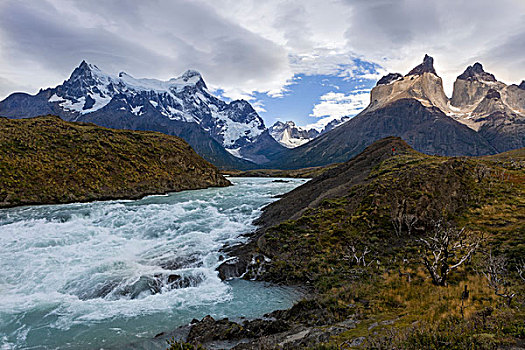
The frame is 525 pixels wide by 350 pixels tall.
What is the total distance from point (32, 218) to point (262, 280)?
116ft

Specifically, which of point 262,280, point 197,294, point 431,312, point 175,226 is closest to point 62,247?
point 175,226

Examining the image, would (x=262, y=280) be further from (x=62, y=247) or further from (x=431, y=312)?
(x=62, y=247)

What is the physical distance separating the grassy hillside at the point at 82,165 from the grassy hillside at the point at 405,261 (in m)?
42.3

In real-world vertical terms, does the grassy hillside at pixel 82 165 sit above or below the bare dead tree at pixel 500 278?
above

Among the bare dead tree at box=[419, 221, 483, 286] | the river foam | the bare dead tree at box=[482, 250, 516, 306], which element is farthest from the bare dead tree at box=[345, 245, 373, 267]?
the bare dead tree at box=[482, 250, 516, 306]

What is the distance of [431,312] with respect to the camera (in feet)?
38.2

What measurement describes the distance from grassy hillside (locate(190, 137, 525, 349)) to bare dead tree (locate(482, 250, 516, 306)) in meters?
0.09

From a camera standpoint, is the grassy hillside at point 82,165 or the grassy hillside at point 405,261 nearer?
the grassy hillside at point 405,261

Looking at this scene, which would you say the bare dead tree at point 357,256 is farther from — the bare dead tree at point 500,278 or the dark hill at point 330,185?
the dark hill at point 330,185

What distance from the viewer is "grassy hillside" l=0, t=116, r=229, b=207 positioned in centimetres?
4966

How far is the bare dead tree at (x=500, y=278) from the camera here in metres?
12.2

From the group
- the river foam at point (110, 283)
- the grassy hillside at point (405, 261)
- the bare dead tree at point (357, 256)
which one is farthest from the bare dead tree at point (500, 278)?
the river foam at point (110, 283)

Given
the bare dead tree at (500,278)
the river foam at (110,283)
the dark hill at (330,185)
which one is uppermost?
the dark hill at (330,185)

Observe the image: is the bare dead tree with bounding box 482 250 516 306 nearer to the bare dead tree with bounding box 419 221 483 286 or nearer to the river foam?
the bare dead tree with bounding box 419 221 483 286
